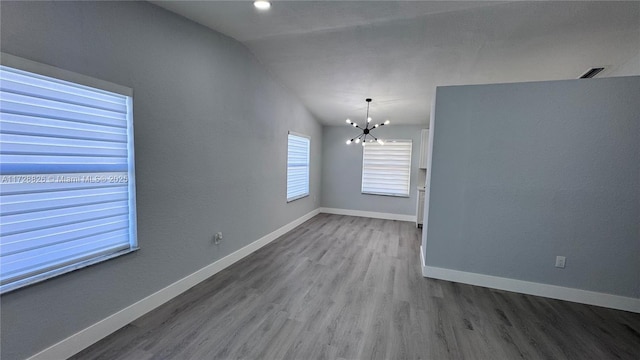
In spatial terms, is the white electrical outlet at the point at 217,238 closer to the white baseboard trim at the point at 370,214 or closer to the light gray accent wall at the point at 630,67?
the white baseboard trim at the point at 370,214

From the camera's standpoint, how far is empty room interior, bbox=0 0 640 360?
1.72 meters

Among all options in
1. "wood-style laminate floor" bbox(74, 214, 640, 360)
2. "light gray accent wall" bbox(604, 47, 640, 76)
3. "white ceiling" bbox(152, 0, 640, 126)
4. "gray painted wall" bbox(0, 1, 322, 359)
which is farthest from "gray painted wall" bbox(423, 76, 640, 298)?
"gray painted wall" bbox(0, 1, 322, 359)

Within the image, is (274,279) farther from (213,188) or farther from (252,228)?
(213,188)

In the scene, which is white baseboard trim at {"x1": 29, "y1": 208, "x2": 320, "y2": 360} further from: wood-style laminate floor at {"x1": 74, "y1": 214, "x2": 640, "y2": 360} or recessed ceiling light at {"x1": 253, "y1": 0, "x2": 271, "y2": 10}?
recessed ceiling light at {"x1": 253, "y1": 0, "x2": 271, "y2": 10}

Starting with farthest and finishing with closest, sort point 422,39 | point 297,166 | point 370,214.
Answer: point 370,214 < point 297,166 < point 422,39

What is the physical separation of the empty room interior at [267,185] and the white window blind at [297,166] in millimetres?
984

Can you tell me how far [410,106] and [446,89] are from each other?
201 cm

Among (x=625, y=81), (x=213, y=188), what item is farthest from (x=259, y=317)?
(x=625, y=81)

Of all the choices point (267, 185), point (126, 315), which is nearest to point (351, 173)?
point (267, 185)

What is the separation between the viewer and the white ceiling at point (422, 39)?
246cm

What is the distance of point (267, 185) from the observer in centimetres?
428

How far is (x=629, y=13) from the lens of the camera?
8.07 ft

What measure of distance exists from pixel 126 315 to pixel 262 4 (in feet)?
10.0

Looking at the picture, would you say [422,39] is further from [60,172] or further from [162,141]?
[60,172]
